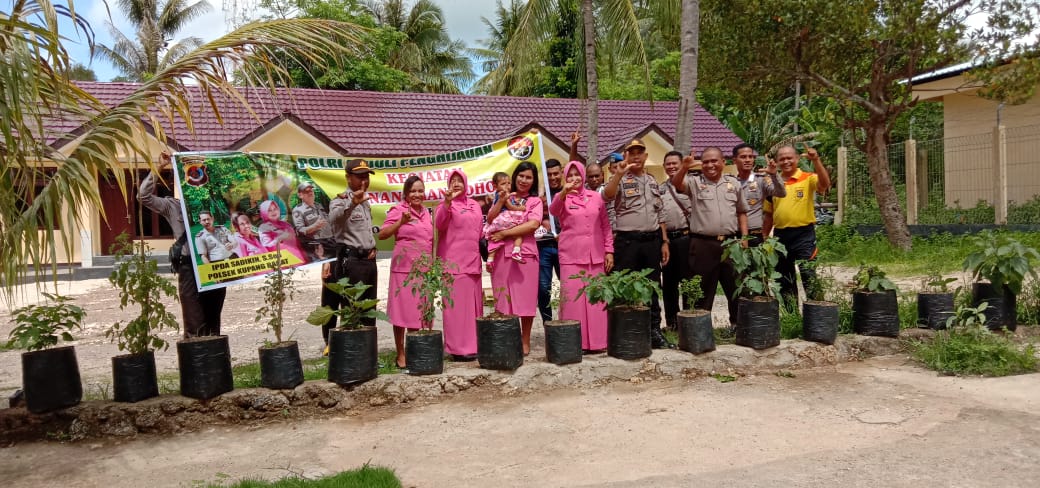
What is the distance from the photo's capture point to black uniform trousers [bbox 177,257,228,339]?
5.96 metres

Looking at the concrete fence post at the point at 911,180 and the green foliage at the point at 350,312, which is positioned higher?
the concrete fence post at the point at 911,180

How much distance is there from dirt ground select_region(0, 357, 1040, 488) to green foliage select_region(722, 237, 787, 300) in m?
0.84

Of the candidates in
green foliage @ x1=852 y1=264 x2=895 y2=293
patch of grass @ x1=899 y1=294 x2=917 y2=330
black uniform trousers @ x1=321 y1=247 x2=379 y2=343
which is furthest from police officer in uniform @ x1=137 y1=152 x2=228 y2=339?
patch of grass @ x1=899 y1=294 x2=917 y2=330

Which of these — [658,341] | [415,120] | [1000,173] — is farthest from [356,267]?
[415,120]

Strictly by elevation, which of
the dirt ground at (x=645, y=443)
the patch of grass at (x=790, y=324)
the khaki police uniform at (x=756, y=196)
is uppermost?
the khaki police uniform at (x=756, y=196)

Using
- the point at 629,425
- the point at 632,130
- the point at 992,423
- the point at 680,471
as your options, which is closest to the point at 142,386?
the point at 629,425

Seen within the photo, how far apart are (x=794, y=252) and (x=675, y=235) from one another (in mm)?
1080

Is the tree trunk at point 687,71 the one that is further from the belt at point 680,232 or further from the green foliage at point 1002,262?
the green foliage at point 1002,262

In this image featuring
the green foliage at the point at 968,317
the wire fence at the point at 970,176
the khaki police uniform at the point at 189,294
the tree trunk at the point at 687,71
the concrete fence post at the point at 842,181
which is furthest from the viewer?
the concrete fence post at the point at 842,181

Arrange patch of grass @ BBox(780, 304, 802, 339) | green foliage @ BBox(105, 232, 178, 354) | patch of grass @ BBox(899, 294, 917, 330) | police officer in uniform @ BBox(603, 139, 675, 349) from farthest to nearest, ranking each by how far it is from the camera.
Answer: patch of grass @ BBox(899, 294, 917, 330)
patch of grass @ BBox(780, 304, 802, 339)
police officer in uniform @ BBox(603, 139, 675, 349)
green foliage @ BBox(105, 232, 178, 354)

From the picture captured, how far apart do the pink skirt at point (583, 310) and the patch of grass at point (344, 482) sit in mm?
2405

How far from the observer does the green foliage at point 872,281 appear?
5926 mm

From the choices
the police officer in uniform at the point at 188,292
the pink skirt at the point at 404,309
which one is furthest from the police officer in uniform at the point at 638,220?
the police officer in uniform at the point at 188,292

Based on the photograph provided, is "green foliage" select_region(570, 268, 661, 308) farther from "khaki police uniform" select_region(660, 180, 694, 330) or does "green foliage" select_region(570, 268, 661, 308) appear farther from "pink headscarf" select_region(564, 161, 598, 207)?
"khaki police uniform" select_region(660, 180, 694, 330)
